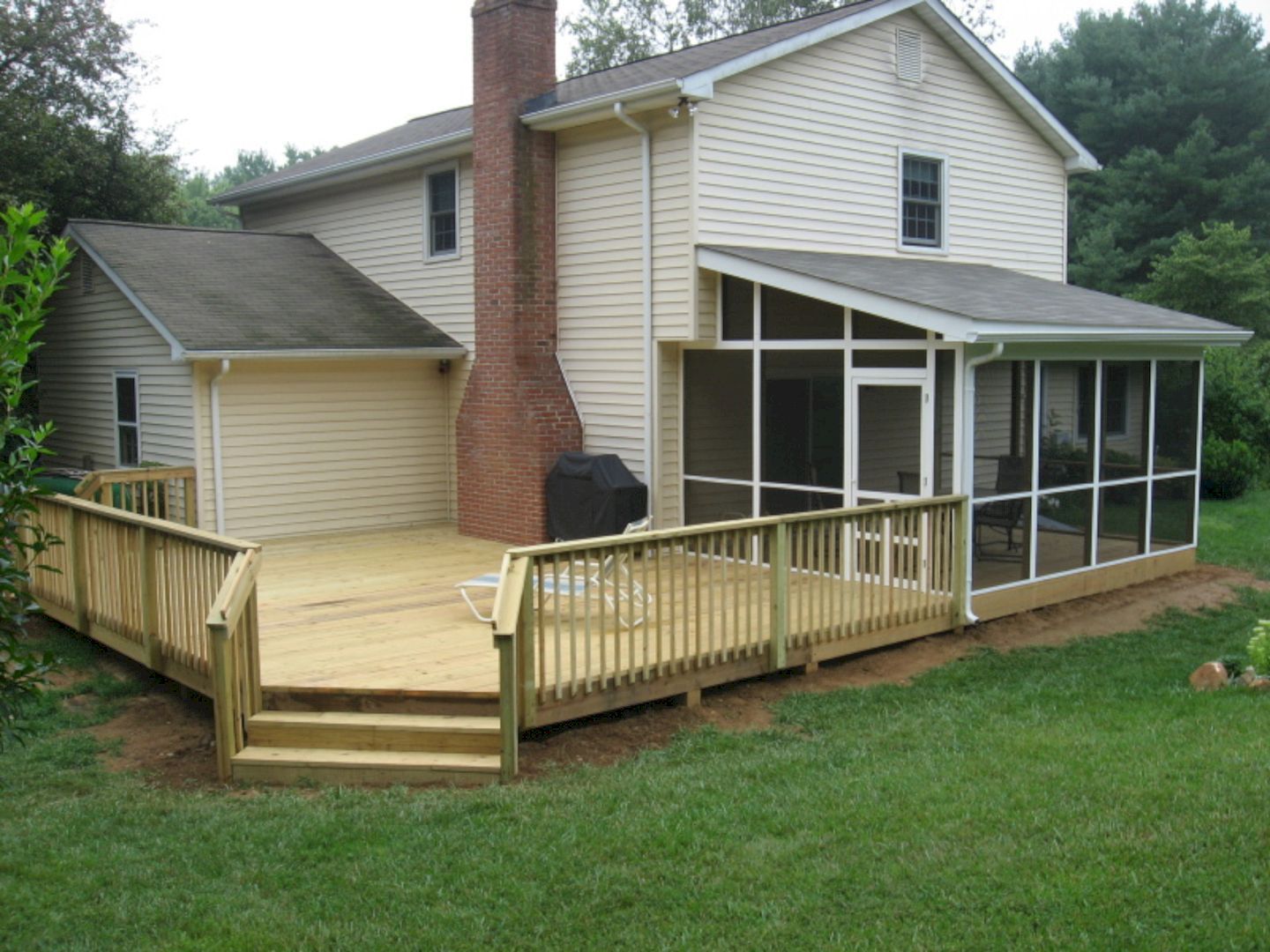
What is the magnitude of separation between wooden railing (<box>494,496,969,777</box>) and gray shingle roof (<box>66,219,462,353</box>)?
473 cm

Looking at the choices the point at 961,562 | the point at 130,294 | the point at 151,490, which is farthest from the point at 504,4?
the point at 961,562

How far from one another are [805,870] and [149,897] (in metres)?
2.77

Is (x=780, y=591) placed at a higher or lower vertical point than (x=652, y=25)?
lower

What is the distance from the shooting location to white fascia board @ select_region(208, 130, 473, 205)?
1439 cm

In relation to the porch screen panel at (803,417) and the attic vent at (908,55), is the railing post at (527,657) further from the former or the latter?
the attic vent at (908,55)

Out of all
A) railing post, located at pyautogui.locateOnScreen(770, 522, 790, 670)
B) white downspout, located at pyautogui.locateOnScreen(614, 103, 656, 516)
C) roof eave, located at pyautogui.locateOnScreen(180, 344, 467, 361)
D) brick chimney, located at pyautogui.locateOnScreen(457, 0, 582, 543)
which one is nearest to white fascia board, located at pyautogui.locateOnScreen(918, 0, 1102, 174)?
white downspout, located at pyautogui.locateOnScreen(614, 103, 656, 516)

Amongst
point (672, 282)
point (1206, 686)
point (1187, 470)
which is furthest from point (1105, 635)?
point (672, 282)

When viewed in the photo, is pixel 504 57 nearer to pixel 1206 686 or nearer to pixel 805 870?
pixel 1206 686

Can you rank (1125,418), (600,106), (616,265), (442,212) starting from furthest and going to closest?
(442,212) < (616,265) < (1125,418) < (600,106)

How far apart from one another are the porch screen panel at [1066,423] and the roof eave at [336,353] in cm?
690

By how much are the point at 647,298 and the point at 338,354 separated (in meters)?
3.84

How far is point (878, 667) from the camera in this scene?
31.0 feet

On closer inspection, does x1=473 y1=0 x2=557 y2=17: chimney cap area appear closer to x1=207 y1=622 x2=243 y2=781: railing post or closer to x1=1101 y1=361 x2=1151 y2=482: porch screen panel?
x1=1101 y1=361 x2=1151 y2=482: porch screen panel

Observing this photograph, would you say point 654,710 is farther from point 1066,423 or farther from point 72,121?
point 72,121
